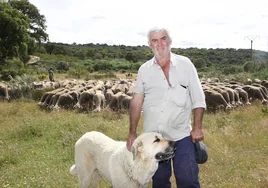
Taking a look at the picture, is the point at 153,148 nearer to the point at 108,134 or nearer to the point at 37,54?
the point at 108,134

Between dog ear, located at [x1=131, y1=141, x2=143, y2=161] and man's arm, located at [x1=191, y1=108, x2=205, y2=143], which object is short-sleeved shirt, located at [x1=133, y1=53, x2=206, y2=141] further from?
dog ear, located at [x1=131, y1=141, x2=143, y2=161]

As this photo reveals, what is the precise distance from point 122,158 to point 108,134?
5.60 m

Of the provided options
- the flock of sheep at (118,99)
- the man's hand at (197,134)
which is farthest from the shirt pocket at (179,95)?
the flock of sheep at (118,99)

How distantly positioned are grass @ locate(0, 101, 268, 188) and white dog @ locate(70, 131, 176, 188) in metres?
1.28

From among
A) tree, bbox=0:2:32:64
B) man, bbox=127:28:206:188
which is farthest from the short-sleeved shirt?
tree, bbox=0:2:32:64

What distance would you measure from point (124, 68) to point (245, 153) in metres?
53.2

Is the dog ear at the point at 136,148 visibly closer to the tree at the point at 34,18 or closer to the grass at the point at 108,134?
the grass at the point at 108,134

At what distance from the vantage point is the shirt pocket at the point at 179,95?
4305 mm

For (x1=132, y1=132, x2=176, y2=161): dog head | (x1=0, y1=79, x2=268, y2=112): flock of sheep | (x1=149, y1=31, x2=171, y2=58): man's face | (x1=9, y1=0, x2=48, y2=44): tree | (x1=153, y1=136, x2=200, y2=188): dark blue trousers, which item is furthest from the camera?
(x1=9, y1=0, x2=48, y2=44): tree

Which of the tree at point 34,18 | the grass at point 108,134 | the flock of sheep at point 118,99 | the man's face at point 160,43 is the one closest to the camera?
the man's face at point 160,43

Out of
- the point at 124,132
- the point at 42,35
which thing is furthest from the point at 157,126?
the point at 42,35

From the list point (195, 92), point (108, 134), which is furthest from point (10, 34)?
point (195, 92)

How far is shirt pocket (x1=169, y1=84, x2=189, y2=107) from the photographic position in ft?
14.1

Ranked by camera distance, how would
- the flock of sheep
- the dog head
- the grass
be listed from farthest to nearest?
the flock of sheep < the grass < the dog head
